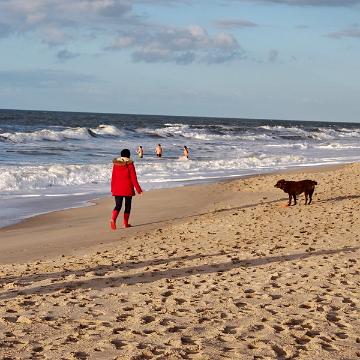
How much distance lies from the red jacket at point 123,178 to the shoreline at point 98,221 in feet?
2.40

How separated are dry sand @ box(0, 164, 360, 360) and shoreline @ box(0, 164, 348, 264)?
0.17 feet

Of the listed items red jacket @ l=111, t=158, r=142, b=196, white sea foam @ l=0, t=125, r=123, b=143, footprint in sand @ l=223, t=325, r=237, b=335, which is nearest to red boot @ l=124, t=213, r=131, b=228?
red jacket @ l=111, t=158, r=142, b=196

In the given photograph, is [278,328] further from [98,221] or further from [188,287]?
[98,221]

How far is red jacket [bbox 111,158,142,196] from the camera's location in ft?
38.9

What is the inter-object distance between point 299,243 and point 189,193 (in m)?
8.76

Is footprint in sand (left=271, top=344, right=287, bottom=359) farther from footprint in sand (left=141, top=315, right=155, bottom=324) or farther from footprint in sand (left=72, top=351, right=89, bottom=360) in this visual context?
footprint in sand (left=72, top=351, right=89, bottom=360)

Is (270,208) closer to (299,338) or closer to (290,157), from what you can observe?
(299,338)

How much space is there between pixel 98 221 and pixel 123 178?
2.01m

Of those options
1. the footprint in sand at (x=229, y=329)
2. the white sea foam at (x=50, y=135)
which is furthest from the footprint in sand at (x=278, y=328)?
the white sea foam at (x=50, y=135)

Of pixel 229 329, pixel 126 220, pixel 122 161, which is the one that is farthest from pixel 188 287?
pixel 126 220

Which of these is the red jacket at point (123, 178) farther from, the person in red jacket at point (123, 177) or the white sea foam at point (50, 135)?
the white sea foam at point (50, 135)

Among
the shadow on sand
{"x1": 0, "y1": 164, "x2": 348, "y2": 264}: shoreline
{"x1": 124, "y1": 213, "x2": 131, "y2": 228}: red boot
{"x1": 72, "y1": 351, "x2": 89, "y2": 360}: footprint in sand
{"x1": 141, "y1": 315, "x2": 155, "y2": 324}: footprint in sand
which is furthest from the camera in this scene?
{"x1": 124, "y1": 213, "x2": 131, "y2": 228}: red boot

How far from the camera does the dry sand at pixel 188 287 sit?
5.10 metres

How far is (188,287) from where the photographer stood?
709 centimetres
